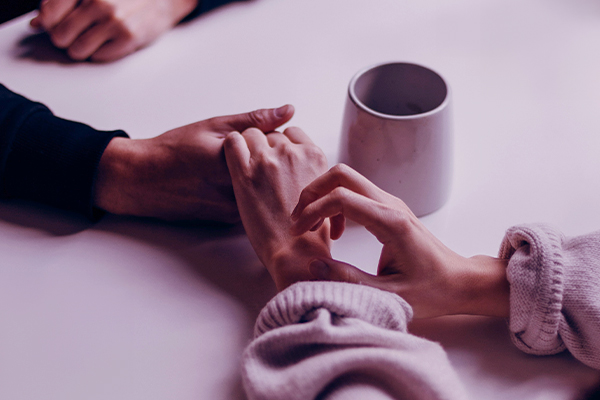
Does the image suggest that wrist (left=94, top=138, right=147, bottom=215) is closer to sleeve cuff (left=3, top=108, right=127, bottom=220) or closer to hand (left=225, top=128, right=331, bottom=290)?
sleeve cuff (left=3, top=108, right=127, bottom=220)

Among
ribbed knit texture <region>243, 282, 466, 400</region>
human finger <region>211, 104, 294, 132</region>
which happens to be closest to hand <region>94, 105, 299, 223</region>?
human finger <region>211, 104, 294, 132</region>

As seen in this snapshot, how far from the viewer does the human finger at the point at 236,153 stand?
21.7 inches

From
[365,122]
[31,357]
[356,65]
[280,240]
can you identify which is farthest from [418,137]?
[31,357]

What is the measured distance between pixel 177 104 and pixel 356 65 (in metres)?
0.28

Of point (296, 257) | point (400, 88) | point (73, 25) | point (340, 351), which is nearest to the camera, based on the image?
point (340, 351)

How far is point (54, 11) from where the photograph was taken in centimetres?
75

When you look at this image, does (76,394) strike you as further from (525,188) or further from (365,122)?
(525,188)

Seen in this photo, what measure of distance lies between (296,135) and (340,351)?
318 millimetres

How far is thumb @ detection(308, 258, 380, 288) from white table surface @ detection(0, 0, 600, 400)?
7cm

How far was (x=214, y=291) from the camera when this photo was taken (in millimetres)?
481

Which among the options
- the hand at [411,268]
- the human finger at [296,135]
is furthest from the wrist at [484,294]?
the human finger at [296,135]

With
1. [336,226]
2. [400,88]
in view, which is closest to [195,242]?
[336,226]

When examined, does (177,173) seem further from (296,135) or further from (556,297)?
(556,297)

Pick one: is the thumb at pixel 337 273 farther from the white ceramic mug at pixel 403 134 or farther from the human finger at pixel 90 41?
the human finger at pixel 90 41
